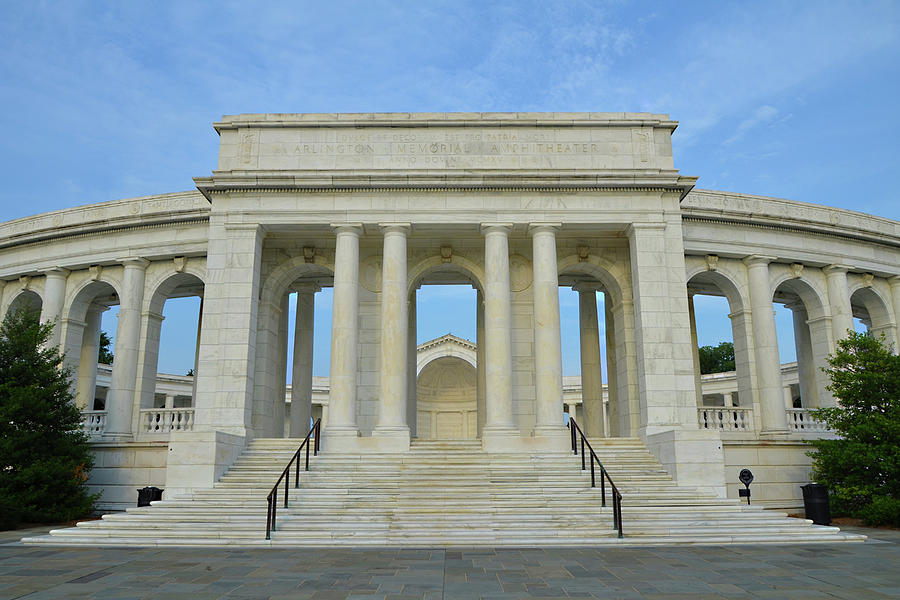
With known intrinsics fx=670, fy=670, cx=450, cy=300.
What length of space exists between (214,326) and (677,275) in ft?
60.6

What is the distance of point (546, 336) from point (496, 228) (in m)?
4.84

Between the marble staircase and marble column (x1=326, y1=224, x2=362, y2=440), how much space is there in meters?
2.07

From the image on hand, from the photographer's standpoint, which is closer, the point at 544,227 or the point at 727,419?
the point at 544,227

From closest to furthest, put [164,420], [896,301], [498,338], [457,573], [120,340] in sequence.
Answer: [457,573] → [498,338] → [164,420] → [120,340] → [896,301]

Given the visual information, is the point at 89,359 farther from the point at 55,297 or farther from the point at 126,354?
the point at 126,354

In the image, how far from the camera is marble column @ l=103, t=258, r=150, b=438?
100 ft

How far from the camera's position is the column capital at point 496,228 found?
27125 millimetres

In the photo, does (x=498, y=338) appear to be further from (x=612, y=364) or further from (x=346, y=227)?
(x=612, y=364)

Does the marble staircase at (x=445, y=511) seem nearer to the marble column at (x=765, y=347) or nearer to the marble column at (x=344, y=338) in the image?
the marble column at (x=344, y=338)

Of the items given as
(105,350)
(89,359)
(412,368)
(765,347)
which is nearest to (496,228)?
(412,368)

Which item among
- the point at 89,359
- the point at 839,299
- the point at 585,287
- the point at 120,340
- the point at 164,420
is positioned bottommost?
the point at 164,420

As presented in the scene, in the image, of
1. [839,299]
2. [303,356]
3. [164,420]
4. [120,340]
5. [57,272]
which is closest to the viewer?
[164,420]

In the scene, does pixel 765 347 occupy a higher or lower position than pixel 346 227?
lower

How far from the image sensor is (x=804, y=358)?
35.8m
